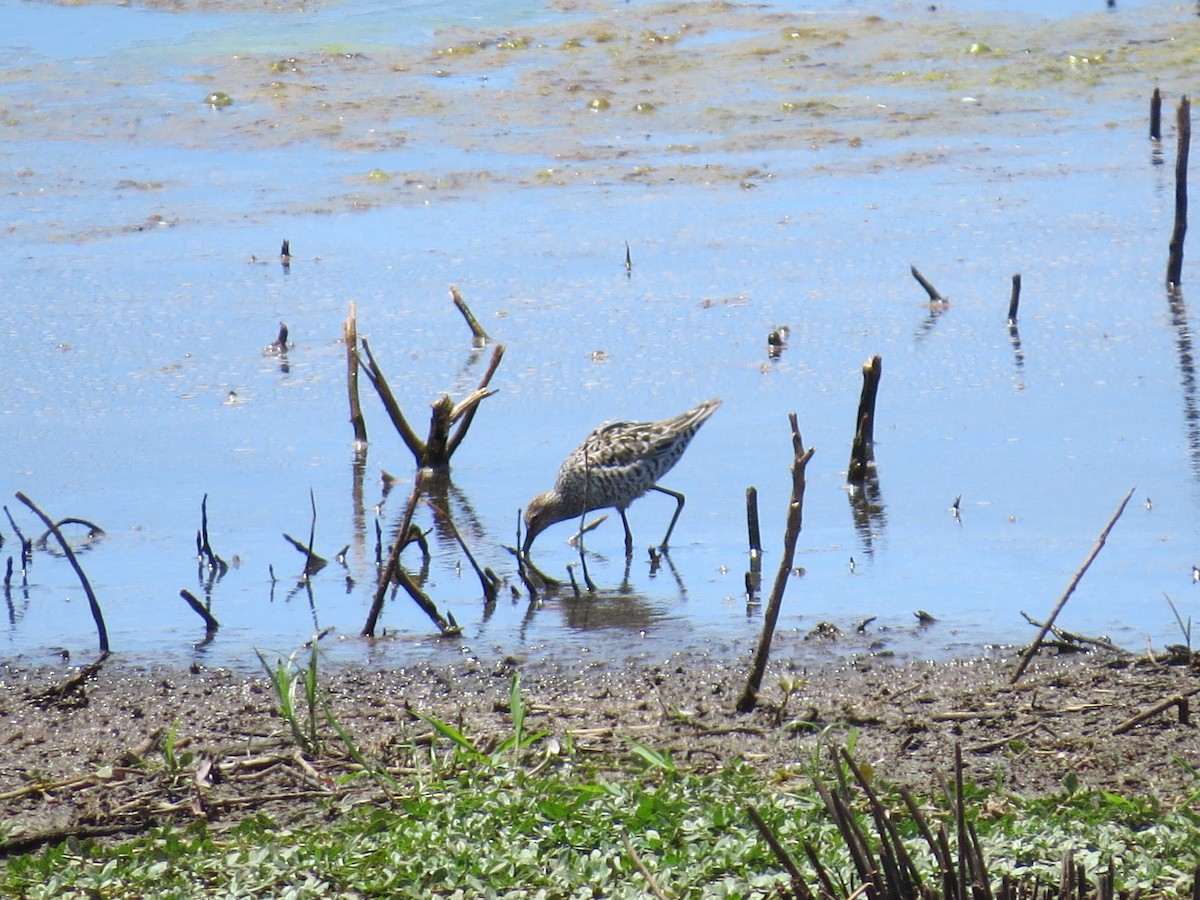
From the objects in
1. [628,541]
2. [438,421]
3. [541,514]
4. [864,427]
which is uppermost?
[438,421]

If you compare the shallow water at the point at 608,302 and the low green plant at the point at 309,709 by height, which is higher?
the shallow water at the point at 608,302

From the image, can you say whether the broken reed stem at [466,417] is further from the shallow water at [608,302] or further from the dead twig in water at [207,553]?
the dead twig in water at [207,553]

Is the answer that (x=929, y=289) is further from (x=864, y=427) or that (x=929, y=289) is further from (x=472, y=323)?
(x=864, y=427)

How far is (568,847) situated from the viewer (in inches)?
187

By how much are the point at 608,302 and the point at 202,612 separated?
18.3ft

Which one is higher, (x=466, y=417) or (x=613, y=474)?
(x=466, y=417)

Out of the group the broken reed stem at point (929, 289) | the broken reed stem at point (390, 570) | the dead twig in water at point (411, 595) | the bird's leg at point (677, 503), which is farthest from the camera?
the broken reed stem at point (929, 289)

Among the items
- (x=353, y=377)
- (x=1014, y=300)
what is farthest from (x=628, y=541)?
(x=1014, y=300)

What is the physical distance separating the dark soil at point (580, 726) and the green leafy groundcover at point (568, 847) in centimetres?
20

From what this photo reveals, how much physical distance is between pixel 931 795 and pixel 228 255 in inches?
388

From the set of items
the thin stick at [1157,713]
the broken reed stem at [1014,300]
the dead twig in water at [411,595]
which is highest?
the broken reed stem at [1014,300]

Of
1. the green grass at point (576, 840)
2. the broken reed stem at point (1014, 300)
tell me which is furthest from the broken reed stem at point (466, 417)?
the green grass at point (576, 840)

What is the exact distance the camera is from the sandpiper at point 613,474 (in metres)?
8.64

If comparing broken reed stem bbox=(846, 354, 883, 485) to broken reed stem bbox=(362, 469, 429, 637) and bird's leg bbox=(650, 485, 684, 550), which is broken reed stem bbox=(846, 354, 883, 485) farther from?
broken reed stem bbox=(362, 469, 429, 637)
